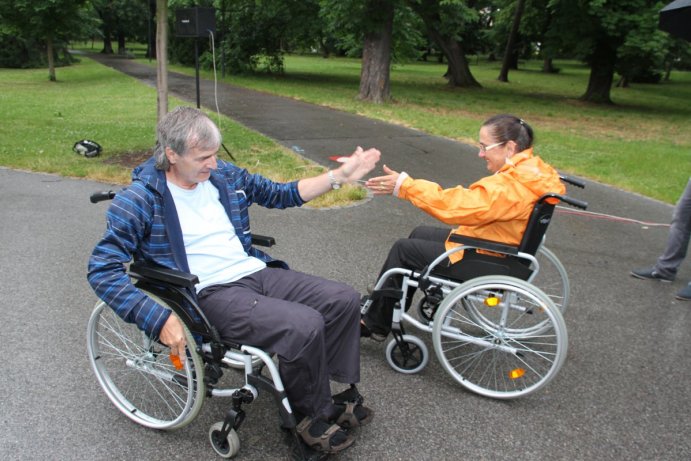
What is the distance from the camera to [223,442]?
2467 millimetres

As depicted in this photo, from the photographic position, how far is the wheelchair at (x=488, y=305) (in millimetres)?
2793

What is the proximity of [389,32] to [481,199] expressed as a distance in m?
14.5

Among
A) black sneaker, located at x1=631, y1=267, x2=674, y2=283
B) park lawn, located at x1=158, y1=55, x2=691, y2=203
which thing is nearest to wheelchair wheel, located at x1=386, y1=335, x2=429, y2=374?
black sneaker, located at x1=631, y1=267, x2=674, y2=283

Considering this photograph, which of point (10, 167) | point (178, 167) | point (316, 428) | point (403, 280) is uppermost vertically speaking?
point (178, 167)

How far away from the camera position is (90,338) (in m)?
2.68

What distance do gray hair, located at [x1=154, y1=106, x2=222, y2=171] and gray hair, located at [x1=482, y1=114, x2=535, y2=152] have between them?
153 cm

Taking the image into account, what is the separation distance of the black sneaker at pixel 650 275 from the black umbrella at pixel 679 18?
2.45 metres

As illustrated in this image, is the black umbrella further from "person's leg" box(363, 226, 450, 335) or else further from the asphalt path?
"person's leg" box(363, 226, 450, 335)

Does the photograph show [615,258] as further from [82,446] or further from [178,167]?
[82,446]

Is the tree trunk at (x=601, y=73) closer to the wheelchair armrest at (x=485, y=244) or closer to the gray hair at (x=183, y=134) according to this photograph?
the wheelchair armrest at (x=485, y=244)

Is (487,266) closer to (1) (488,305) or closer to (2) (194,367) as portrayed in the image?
(1) (488,305)

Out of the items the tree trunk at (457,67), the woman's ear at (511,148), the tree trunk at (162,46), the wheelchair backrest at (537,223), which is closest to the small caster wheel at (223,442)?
the wheelchair backrest at (537,223)

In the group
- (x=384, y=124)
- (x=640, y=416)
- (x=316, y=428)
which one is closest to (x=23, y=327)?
(x=316, y=428)

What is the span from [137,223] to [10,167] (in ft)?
22.3
